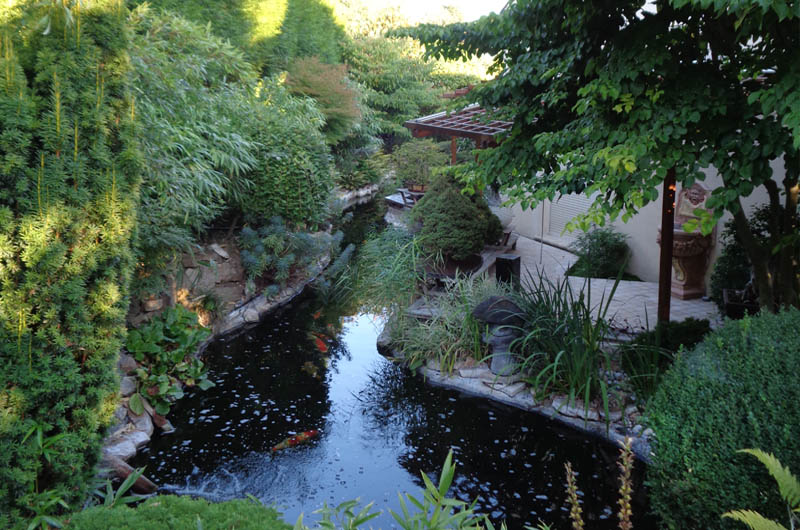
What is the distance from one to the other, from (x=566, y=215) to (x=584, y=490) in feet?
25.9

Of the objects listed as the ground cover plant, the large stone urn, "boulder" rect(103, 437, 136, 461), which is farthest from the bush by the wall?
"boulder" rect(103, 437, 136, 461)

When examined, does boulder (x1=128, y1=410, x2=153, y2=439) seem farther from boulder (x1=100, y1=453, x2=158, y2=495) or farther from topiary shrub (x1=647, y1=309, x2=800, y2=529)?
topiary shrub (x1=647, y1=309, x2=800, y2=529)

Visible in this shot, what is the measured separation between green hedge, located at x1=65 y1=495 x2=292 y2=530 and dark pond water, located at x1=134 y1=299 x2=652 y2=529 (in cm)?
115

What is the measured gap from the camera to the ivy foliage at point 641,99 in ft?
10.8

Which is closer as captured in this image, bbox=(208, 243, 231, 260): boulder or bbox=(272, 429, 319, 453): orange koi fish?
bbox=(272, 429, 319, 453): orange koi fish

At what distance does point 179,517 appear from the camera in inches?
88.5

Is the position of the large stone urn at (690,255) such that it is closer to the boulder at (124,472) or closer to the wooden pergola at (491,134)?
the wooden pergola at (491,134)

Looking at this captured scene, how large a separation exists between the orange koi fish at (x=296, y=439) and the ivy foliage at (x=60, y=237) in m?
1.53

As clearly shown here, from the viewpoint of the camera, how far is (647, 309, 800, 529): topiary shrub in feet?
8.26

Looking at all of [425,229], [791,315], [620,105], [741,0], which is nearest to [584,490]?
[791,315]

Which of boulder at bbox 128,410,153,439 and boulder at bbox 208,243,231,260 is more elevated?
boulder at bbox 208,243,231,260

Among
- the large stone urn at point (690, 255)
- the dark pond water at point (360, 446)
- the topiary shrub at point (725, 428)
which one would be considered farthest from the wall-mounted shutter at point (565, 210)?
the topiary shrub at point (725, 428)

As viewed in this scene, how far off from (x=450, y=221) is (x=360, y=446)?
3.83 metres

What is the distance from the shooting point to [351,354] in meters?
6.53
